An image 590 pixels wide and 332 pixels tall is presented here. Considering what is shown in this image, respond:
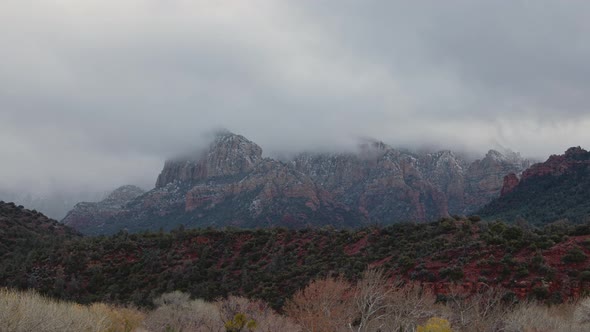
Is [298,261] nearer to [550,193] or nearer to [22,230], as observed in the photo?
[22,230]

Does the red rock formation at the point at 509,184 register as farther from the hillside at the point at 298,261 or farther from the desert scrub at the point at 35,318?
the desert scrub at the point at 35,318

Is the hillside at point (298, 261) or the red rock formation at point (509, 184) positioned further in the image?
the red rock formation at point (509, 184)

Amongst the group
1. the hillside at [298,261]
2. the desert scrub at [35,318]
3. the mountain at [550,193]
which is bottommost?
the hillside at [298,261]

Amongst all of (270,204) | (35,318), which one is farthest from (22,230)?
(270,204)

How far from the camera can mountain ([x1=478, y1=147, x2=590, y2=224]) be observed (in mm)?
72875

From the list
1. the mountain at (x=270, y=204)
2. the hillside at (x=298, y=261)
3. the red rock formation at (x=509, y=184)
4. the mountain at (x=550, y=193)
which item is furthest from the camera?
the mountain at (x=270, y=204)

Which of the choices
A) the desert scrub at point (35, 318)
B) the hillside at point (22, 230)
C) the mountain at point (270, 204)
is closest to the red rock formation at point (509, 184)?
the mountain at point (270, 204)

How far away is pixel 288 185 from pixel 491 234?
132380mm

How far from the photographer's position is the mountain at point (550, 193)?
72.9 metres

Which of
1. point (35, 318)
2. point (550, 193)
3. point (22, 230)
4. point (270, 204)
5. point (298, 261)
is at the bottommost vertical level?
point (298, 261)

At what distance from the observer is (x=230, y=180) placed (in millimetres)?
187125

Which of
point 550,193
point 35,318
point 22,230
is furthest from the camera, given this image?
point 550,193

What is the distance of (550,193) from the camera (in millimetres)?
87062

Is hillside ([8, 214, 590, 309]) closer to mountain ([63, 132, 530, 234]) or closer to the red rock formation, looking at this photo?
the red rock formation
